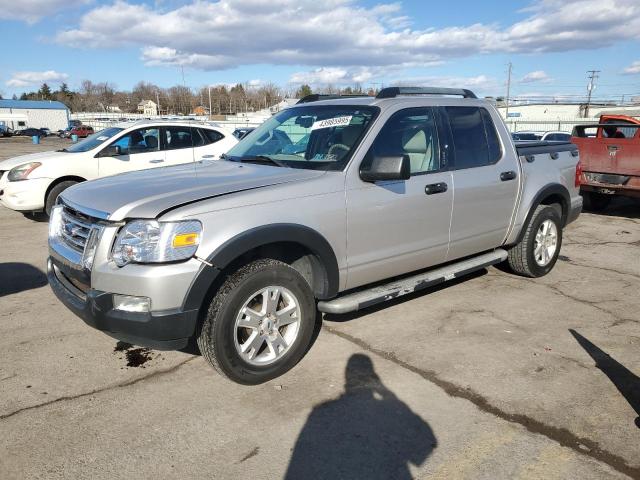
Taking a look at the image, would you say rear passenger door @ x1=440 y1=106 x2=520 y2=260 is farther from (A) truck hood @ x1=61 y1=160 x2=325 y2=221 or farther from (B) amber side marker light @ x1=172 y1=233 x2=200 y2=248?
(B) amber side marker light @ x1=172 y1=233 x2=200 y2=248

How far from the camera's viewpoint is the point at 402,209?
13.5ft

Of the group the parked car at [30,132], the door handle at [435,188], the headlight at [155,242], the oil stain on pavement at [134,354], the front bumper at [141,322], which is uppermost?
the parked car at [30,132]

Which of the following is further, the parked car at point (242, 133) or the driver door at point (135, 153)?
the driver door at point (135, 153)

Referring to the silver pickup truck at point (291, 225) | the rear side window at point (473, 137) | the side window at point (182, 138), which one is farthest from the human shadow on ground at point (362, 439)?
the side window at point (182, 138)

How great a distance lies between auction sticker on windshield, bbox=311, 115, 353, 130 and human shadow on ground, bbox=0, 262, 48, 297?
344 cm

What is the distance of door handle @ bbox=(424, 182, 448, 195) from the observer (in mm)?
4266

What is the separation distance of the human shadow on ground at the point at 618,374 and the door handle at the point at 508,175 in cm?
165

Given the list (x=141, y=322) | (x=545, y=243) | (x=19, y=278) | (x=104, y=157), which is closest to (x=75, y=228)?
(x=141, y=322)

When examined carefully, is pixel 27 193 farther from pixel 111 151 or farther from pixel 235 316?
pixel 235 316

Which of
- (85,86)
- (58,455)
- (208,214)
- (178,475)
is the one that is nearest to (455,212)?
(208,214)

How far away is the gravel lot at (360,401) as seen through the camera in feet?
8.90

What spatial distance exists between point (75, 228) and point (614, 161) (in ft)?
29.3

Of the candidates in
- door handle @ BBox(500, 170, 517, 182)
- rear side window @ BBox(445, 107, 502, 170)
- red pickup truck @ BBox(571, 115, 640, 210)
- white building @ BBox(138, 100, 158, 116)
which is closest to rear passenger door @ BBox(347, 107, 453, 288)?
rear side window @ BBox(445, 107, 502, 170)

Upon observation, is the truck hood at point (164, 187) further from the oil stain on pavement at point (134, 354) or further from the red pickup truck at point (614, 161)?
the red pickup truck at point (614, 161)
